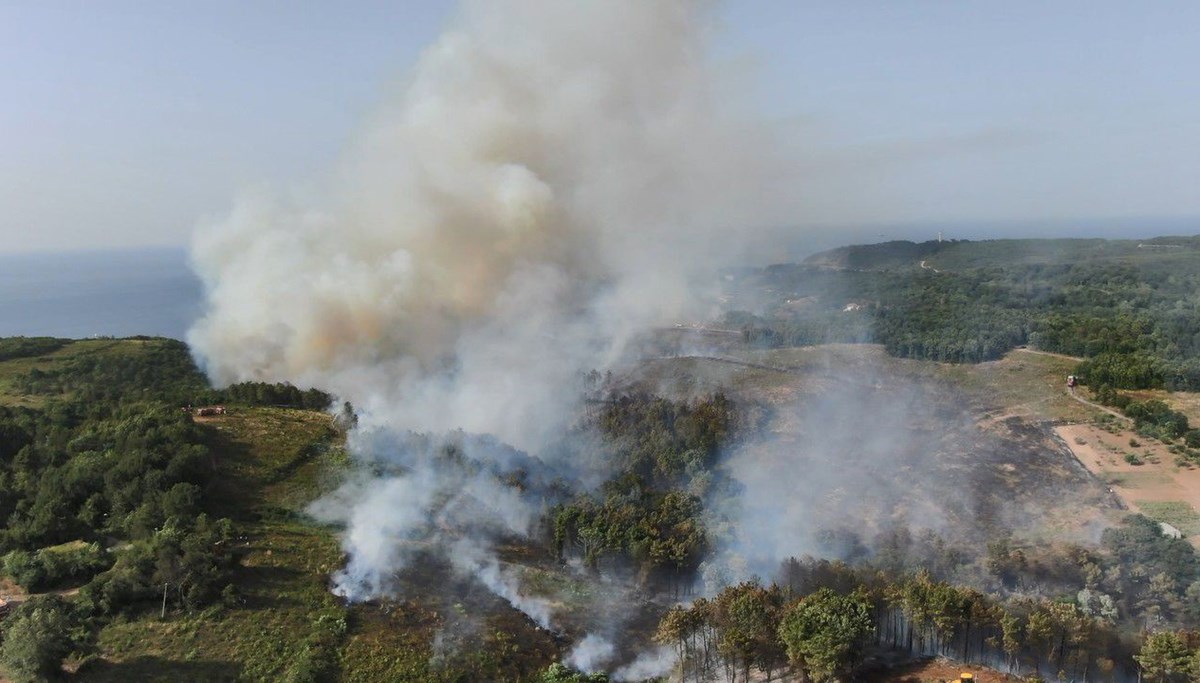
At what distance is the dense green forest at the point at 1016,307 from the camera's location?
5450cm

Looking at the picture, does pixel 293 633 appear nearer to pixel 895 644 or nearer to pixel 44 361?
pixel 895 644

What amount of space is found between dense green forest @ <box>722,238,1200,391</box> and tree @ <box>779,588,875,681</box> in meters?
39.2

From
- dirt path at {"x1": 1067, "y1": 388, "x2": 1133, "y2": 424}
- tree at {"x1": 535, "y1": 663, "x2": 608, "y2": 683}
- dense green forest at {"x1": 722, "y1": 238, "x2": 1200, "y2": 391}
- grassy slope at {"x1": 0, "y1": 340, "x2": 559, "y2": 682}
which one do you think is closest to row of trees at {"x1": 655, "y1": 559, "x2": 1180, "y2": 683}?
tree at {"x1": 535, "y1": 663, "x2": 608, "y2": 683}

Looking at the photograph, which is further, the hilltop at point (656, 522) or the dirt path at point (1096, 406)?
the dirt path at point (1096, 406)

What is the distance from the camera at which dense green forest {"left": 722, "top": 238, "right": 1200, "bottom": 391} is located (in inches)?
2146

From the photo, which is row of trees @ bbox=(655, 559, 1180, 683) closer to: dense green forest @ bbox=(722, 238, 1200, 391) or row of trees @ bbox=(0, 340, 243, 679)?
row of trees @ bbox=(0, 340, 243, 679)

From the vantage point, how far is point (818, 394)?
1971 inches

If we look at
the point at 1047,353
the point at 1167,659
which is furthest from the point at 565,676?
the point at 1047,353

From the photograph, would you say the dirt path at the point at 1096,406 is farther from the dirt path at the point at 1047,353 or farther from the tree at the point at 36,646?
the tree at the point at 36,646

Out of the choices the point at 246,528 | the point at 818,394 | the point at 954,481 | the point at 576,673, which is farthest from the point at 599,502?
the point at 818,394

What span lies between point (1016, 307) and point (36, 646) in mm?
78523

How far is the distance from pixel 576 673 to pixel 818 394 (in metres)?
33.0

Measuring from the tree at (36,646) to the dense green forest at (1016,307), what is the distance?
55794 mm

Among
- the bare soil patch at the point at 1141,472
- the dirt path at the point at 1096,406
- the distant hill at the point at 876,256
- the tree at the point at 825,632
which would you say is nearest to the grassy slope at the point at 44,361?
the tree at the point at 825,632
